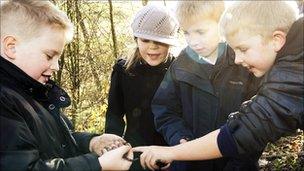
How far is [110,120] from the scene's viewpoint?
4.08m

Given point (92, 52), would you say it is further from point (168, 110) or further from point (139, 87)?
point (168, 110)

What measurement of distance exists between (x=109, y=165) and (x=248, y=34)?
3.40 ft

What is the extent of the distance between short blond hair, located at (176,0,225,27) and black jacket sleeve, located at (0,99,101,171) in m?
1.49

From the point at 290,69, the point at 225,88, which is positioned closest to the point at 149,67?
the point at 225,88

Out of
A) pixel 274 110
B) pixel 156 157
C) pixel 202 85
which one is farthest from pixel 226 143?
pixel 202 85

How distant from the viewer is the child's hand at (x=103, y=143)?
9.20ft

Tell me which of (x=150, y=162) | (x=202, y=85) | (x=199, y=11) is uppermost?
(x=199, y=11)

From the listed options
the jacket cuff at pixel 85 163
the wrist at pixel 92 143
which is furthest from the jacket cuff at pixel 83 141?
the jacket cuff at pixel 85 163

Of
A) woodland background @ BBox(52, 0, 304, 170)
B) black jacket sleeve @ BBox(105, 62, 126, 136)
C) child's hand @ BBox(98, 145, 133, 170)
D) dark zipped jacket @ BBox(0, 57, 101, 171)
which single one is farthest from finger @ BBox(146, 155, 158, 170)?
woodland background @ BBox(52, 0, 304, 170)

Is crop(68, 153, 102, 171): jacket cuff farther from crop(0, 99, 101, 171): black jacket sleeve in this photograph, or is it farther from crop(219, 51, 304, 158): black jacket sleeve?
crop(219, 51, 304, 158): black jacket sleeve

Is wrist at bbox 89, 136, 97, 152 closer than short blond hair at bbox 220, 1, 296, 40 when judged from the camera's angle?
No

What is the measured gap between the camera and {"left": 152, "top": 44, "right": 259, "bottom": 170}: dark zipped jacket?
308 centimetres

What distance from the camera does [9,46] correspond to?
96.0 inches

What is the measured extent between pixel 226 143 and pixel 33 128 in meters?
1.01
